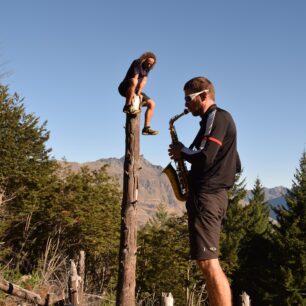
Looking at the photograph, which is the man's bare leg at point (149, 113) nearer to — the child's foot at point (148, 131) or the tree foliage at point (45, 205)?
the child's foot at point (148, 131)

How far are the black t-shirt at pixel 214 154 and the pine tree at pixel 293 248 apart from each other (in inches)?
1226

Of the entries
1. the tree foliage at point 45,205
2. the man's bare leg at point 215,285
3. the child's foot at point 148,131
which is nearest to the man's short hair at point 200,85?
the man's bare leg at point 215,285

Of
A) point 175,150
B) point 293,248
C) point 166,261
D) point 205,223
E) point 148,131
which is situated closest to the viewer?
point 205,223

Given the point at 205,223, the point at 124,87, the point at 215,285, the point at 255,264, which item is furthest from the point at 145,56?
the point at 255,264

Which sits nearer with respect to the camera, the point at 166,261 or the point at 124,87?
the point at 124,87

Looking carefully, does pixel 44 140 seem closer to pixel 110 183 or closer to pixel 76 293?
pixel 110 183

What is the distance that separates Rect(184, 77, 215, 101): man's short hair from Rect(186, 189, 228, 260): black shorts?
42.2 inches

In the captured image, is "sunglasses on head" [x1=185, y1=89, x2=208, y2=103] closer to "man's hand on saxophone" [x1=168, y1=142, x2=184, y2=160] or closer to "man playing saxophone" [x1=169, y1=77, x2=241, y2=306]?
"man playing saxophone" [x1=169, y1=77, x2=241, y2=306]

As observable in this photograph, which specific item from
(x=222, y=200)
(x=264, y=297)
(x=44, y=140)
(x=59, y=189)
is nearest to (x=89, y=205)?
(x=59, y=189)

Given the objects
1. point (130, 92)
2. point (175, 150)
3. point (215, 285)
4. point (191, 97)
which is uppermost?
point (130, 92)

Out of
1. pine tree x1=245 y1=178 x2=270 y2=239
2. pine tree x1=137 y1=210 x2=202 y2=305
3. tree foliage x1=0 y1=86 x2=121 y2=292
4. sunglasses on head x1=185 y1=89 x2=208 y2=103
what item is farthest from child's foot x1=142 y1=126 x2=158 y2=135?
pine tree x1=245 y1=178 x2=270 y2=239

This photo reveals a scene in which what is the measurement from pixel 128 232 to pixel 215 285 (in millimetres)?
2248

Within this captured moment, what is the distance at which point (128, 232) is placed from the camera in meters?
5.89

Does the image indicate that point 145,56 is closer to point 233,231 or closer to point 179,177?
point 179,177
